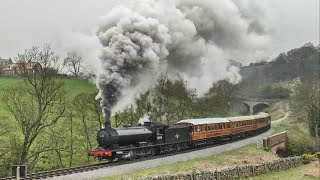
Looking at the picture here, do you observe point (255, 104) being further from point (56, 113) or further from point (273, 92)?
point (56, 113)

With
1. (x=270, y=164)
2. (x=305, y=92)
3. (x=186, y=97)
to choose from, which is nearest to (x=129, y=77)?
(x=270, y=164)

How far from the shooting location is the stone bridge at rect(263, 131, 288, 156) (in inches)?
1499

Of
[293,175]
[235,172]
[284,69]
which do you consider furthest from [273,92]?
[235,172]

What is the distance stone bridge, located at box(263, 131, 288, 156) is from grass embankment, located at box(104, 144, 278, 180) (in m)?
1.42

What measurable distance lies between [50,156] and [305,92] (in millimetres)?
37627

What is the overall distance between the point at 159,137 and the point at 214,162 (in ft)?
12.9

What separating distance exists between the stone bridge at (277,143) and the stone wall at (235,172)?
9651mm

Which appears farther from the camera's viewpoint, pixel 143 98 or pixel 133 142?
pixel 143 98

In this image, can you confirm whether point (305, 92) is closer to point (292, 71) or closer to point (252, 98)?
point (252, 98)

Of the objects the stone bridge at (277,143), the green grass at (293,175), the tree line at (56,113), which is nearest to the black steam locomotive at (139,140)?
the tree line at (56,113)

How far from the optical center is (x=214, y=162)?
26766 millimetres

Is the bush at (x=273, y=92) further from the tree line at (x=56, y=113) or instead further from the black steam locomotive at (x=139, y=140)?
the black steam locomotive at (x=139, y=140)

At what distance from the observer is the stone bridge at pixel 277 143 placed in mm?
38062

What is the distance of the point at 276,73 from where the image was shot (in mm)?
90875
